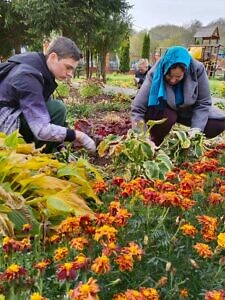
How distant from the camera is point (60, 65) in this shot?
3029 mm

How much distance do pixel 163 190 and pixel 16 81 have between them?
147cm

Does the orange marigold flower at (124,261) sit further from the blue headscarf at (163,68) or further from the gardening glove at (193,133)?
the blue headscarf at (163,68)

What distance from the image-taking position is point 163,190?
1902 mm

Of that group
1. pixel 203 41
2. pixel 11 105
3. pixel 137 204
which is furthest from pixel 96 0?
pixel 203 41

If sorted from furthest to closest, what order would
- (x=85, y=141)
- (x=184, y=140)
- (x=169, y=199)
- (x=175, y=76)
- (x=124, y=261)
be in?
(x=175, y=76)
(x=184, y=140)
(x=85, y=141)
(x=169, y=199)
(x=124, y=261)

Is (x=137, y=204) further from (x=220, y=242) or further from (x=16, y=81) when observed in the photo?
(x=16, y=81)

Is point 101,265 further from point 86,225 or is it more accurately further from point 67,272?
point 86,225

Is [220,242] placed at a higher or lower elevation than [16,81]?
lower

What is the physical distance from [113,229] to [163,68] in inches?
98.1

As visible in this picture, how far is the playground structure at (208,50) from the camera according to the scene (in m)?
31.9

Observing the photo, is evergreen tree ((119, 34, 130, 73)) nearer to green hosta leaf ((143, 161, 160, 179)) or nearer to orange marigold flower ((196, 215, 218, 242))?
green hosta leaf ((143, 161, 160, 179))

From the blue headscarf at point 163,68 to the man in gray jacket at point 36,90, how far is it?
870 millimetres

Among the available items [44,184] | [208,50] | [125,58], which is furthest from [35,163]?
[125,58]

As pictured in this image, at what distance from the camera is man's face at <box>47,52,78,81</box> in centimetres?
301
